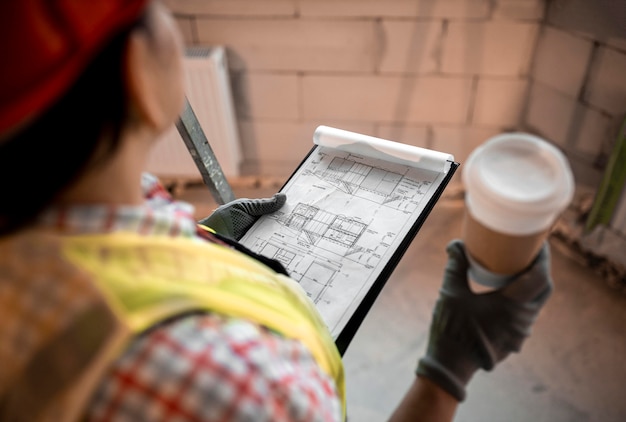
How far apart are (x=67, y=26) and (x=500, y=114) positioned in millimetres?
1952

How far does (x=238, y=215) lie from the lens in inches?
36.9

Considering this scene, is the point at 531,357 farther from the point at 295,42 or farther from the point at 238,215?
the point at 295,42

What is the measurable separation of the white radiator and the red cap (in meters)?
1.55

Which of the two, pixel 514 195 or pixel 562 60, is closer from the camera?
pixel 514 195

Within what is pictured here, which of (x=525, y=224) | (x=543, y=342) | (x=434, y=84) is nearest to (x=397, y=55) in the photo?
(x=434, y=84)

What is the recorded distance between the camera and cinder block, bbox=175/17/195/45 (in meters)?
1.94

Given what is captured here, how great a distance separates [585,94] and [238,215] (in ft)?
4.80

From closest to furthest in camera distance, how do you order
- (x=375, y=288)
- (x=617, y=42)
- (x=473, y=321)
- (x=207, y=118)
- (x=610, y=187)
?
(x=473, y=321) < (x=375, y=288) < (x=617, y=42) < (x=610, y=187) < (x=207, y=118)

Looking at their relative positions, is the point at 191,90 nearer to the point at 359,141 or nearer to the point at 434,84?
the point at 434,84

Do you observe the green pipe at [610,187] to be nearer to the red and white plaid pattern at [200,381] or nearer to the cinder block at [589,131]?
the cinder block at [589,131]

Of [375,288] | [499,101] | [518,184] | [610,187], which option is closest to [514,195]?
[518,184]

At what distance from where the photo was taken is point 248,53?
199 centimetres

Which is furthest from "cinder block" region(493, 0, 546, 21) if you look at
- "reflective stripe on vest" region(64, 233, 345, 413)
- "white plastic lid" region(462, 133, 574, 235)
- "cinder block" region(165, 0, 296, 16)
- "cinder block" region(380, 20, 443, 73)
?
"reflective stripe on vest" region(64, 233, 345, 413)

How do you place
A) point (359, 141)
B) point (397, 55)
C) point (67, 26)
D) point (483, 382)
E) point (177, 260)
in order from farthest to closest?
point (397, 55)
point (483, 382)
point (359, 141)
point (177, 260)
point (67, 26)
